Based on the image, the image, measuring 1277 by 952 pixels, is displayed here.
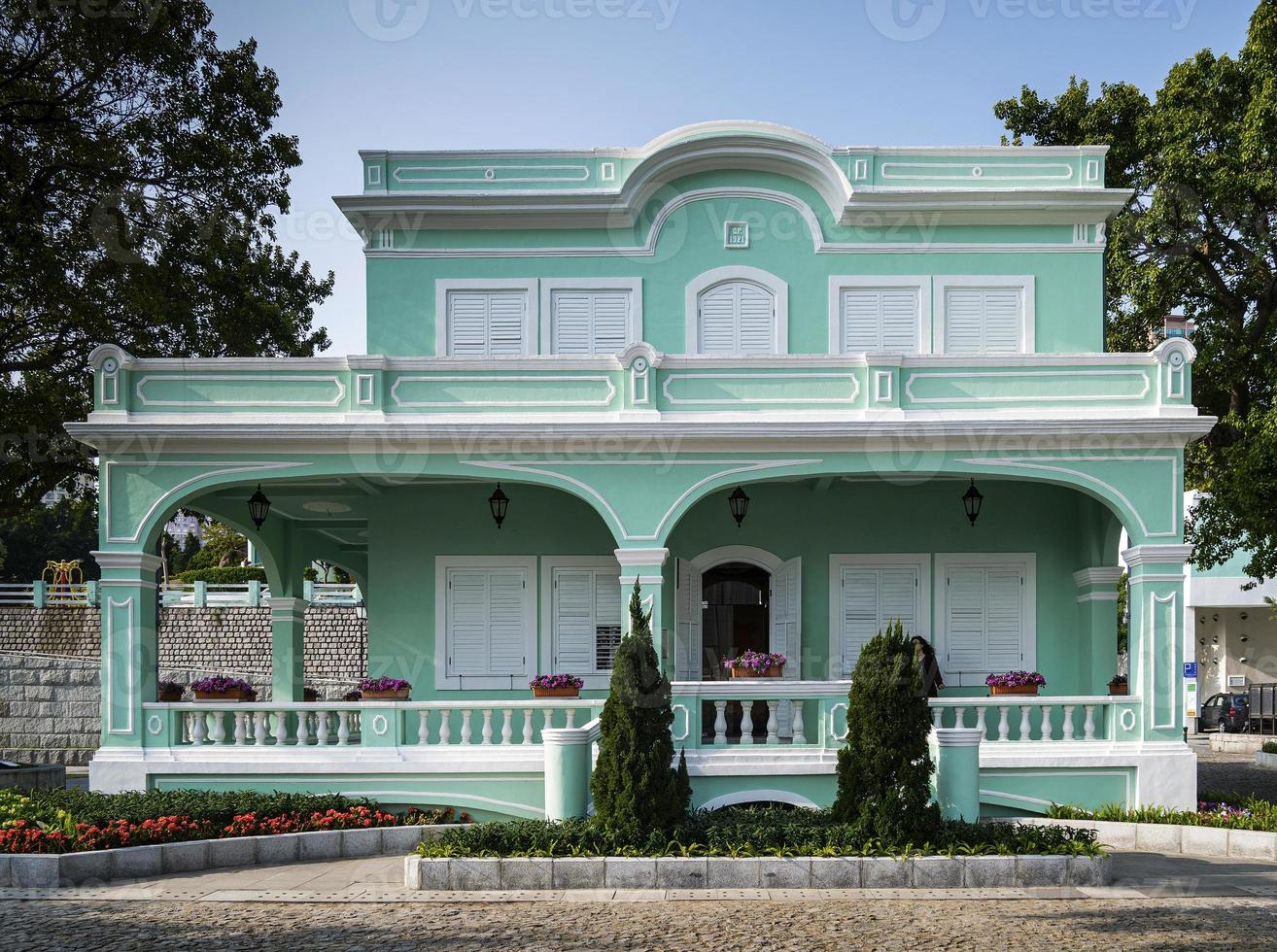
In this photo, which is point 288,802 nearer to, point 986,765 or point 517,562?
point 517,562

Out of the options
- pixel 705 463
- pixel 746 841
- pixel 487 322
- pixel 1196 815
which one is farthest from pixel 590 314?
pixel 1196 815

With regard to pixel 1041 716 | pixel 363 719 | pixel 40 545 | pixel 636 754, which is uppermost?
pixel 40 545

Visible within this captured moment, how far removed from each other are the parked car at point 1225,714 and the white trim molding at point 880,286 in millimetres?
20114

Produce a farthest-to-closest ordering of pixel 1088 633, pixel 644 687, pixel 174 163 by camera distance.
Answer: pixel 174 163
pixel 1088 633
pixel 644 687

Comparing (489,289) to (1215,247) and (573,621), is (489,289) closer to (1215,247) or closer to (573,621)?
(573,621)

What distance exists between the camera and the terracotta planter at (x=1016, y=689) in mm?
14328

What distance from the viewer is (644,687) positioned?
35.2 ft

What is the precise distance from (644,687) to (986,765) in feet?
15.5

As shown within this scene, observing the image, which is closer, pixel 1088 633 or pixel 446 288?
pixel 1088 633

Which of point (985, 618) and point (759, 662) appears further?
point (985, 618)

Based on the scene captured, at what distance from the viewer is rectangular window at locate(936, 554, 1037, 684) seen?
15344mm

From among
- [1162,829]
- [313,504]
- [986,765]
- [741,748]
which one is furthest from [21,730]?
[1162,829]

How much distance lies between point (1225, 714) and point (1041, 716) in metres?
19.6

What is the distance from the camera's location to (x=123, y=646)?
12984 millimetres
